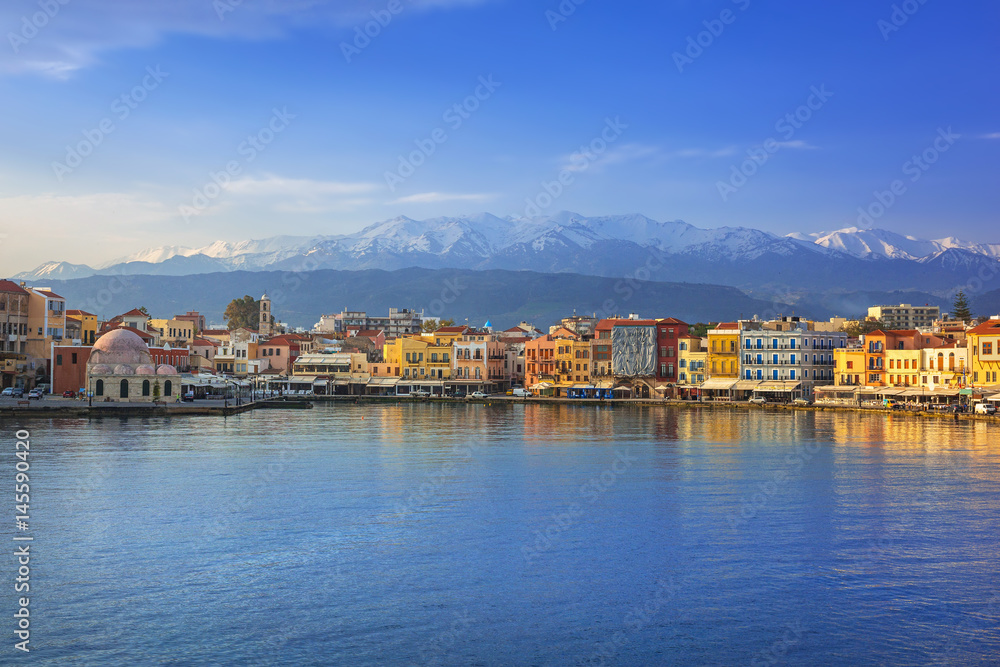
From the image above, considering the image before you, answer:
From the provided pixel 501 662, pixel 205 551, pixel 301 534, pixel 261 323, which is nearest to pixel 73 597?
pixel 205 551

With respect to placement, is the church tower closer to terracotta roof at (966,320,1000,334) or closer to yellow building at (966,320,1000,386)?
yellow building at (966,320,1000,386)

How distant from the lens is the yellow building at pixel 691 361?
9456 cm

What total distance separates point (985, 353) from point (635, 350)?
110 feet

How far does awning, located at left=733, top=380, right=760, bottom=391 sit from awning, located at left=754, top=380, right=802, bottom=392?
489mm

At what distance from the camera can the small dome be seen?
244 feet

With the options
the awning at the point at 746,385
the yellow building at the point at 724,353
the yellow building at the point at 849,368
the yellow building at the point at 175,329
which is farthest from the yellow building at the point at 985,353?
the yellow building at the point at 175,329

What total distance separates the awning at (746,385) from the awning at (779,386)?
489 millimetres

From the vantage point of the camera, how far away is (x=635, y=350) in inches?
3866

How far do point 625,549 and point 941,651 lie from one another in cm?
870

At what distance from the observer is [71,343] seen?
84188mm

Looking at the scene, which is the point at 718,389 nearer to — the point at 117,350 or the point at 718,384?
the point at 718,384

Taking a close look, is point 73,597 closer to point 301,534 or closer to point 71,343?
point 301,534

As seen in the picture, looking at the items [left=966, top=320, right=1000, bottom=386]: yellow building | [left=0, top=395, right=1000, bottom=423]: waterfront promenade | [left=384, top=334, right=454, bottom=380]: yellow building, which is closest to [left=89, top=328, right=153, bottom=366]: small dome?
[left=0, top=395, right=1000, bottom=423]: waterfront promenade

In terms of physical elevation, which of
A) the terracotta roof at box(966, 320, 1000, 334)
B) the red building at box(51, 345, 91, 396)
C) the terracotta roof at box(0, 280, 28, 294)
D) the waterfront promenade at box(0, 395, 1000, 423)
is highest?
the terracotta roof at box(0, 280, 28, 294)
